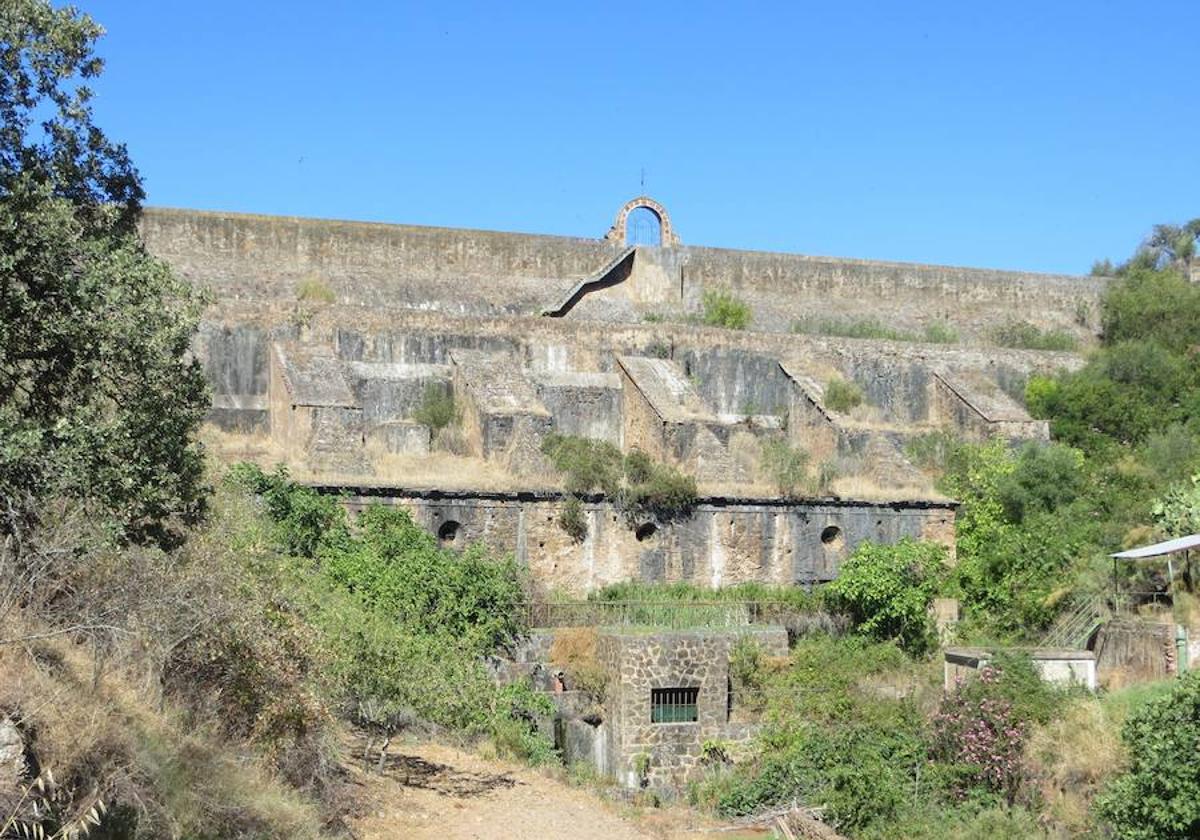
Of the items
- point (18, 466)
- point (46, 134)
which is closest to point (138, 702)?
point (18, 466)

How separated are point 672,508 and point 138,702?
15.6m

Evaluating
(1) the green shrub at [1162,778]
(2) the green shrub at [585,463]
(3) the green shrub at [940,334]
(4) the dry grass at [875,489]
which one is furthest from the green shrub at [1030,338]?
(1) the green shrub at [1162,778]

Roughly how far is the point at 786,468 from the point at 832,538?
63.4 inches

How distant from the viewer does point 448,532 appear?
81.6ft

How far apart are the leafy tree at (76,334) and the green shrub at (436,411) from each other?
13.6 metres

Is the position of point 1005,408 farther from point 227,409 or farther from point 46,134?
point 46,134

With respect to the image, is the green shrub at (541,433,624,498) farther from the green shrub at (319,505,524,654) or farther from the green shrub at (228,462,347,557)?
the green shrub at (228,462,347,557)

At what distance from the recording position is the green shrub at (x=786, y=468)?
88.8 feet

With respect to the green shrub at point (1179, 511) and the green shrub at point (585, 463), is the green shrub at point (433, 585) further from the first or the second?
the green shrub at point (1179, 511)

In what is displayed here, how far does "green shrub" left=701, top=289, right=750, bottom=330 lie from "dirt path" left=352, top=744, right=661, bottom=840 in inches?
686

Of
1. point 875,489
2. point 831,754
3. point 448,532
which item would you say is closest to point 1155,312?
point 875,489

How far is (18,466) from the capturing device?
472 inches

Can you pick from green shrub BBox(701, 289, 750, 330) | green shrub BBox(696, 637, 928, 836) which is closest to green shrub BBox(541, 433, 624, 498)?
green shrub BBox(696, 637, 928, 836)

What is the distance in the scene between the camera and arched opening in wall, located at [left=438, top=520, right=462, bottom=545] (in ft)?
81.3
